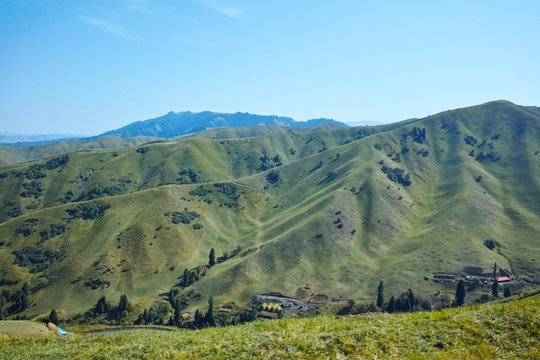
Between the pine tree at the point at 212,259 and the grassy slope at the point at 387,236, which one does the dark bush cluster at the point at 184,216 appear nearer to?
the pine tree at the point at 212,259

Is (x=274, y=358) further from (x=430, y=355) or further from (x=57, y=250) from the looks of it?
Answer: (x=57, y=250)

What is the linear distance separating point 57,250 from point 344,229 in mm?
132443

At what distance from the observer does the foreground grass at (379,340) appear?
15094 mm

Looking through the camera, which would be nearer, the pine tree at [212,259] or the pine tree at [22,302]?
the pine tree at [22,302]

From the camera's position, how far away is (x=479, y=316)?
60.8 ft

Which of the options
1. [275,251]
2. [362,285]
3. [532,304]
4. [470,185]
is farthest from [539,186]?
[532,304]

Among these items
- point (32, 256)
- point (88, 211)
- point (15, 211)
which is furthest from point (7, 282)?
point (15, 211)

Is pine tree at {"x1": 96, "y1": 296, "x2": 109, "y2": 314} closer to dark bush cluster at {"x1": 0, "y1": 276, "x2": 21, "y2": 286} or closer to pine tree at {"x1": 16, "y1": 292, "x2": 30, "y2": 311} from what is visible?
pine tree at {"x1": 16, "y1": 292, "x2": 30, "y2": 311}

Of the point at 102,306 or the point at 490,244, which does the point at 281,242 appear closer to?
the point at 102,306

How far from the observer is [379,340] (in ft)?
53.3

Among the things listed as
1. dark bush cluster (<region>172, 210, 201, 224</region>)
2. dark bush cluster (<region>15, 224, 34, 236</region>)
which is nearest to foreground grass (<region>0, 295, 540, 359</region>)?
dark bush cluster (<region>172, 210, 201, 224</region>)

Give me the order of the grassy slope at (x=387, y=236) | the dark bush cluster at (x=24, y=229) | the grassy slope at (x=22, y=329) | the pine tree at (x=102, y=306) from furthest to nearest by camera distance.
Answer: the dark bush cluster at (x=24, y=229) → the grassy slope at (x=387, y=236) → the pine tree at (x=102, y=306) → the grassy slope at (x=22, y=329)

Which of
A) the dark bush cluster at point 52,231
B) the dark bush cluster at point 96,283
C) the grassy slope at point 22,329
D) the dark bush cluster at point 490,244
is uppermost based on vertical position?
the grassy slope at point 22,329

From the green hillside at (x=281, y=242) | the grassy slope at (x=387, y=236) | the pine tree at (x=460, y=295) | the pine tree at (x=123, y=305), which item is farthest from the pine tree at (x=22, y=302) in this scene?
the pine tree at (x=460, y=295)
